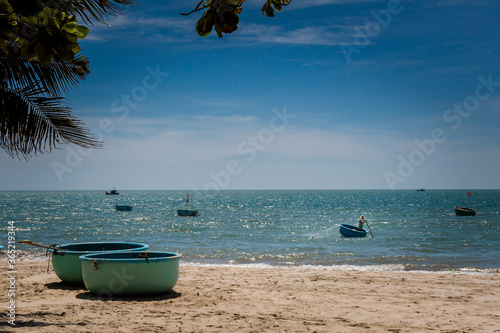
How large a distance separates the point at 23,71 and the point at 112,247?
6273 mm

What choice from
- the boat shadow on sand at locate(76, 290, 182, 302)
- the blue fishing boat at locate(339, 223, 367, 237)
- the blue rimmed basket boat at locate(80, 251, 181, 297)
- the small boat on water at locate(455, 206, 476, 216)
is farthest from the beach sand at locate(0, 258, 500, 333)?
the small boat on water at locate(455, 206, 476, 216)

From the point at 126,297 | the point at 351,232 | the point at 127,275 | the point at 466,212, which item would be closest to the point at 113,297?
the point at 126,297

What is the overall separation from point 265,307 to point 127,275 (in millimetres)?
2824

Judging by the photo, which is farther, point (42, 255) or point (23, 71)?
point (42, 255)

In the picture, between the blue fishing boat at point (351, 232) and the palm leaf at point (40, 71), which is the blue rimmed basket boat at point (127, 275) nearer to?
the palm leaf at point (40, 71)

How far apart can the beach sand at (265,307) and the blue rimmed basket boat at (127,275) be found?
0.73ft

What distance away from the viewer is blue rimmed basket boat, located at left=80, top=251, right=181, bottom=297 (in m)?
8.66

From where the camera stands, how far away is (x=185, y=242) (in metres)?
29.2

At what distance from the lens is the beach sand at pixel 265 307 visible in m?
7.20

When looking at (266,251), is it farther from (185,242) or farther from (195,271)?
(195,271)

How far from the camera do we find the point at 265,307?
8711 millimetres

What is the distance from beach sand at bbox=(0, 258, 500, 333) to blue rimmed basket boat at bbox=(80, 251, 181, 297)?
0.73 ft

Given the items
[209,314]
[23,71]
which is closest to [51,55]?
[23,71]

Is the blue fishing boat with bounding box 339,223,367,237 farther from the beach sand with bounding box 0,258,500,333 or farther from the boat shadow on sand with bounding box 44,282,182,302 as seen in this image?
the boat shadow on sand with bounding box 44,282,182,302
